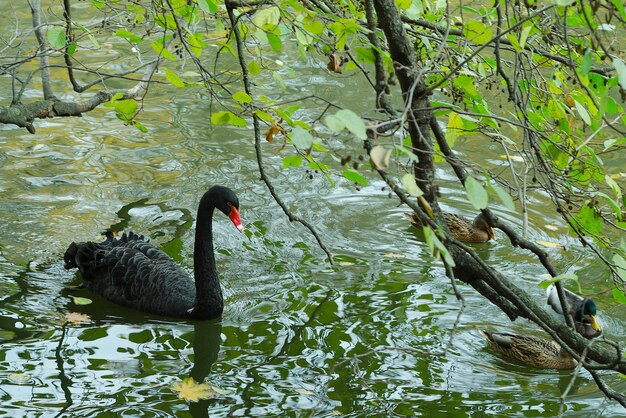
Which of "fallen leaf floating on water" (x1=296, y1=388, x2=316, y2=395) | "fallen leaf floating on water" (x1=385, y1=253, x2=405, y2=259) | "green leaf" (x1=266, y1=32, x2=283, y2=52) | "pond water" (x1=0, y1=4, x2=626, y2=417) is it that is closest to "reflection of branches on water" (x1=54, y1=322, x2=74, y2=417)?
"pond water" (x1=0, y1=4, x2=626, y2=417)

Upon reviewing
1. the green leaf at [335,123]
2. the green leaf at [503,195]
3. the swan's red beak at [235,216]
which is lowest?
the swan's red beak at [235,216]

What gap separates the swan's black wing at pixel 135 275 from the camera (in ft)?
18.4

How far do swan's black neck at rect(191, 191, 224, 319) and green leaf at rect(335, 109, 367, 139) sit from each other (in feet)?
11.6

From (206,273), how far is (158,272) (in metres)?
0.45

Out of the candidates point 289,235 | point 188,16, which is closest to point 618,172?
point 289,235

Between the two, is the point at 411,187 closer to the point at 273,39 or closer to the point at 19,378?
the point at 273,39

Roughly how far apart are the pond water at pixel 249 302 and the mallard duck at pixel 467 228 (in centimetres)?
8

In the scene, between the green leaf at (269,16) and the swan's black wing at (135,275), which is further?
the swan's black wing at (135,275)

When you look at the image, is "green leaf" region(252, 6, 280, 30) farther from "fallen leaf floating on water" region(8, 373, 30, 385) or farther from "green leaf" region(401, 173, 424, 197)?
"fallen leaf floating on water" region(8, 373, 30, 385)

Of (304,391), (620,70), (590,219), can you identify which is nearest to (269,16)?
(620,70)

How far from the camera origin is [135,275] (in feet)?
18.8

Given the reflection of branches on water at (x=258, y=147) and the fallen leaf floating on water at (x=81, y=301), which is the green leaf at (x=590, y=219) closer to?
the reflection of branches on water at (x=258, y=147)

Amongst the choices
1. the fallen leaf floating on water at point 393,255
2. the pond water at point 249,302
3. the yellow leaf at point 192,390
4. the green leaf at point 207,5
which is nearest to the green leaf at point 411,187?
the pond water at point 249,302

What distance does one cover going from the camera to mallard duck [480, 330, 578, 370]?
16.9 feet
